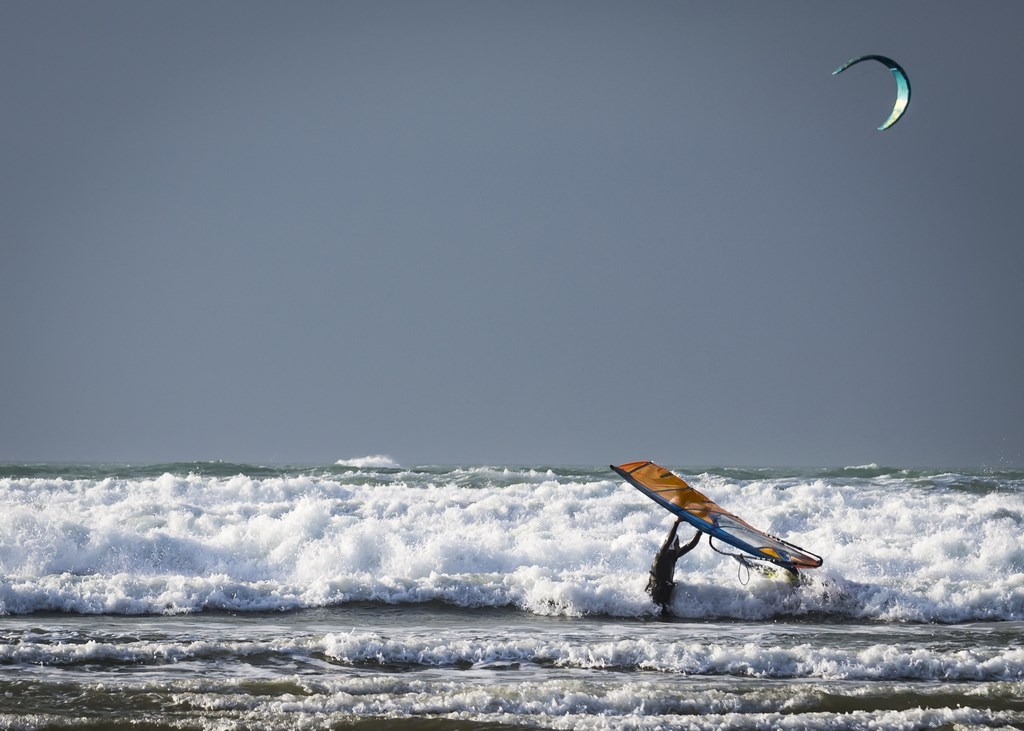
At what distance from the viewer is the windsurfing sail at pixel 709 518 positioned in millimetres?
10359

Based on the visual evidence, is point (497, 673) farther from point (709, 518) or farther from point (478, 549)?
point (478, 549)

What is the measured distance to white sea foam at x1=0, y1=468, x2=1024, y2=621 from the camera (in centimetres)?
1118

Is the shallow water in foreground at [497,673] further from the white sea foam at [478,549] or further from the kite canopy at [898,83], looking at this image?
the kite canopy at [898,83]

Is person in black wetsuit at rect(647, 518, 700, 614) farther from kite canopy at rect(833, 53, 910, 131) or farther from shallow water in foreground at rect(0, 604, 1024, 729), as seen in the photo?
kite canopy at rect(833, 53, 910, 131)

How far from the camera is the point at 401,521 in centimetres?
1473

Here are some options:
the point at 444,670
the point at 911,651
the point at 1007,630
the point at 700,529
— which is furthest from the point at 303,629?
the point at 1007,630

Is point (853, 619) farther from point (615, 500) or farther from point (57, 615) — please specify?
point (57, 615)

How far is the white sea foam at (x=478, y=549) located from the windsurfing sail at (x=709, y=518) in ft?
2.43

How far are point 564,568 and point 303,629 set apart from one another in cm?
439

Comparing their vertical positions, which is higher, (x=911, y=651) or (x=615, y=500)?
(x=615, y=500)

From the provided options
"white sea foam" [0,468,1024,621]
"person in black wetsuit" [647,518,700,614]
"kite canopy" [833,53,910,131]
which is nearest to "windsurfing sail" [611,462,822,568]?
"person in black wetsuit" [647,518,700,614]

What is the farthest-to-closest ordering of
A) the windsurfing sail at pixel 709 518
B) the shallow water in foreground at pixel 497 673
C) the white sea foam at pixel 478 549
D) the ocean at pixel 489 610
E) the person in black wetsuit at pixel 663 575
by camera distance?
the white sea foam at pixel 478 549 → the person in black wetsuit at pixel 663 575 → the windsurfing sail at pixel 709 518 → the ocean at pixel 489 610 → the shallow water in foreground at pixel 497 673

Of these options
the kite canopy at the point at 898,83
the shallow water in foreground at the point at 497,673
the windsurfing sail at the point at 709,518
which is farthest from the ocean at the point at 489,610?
the kite canopy at the point at 898,83

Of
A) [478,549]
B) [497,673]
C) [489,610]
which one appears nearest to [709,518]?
[489,610]
